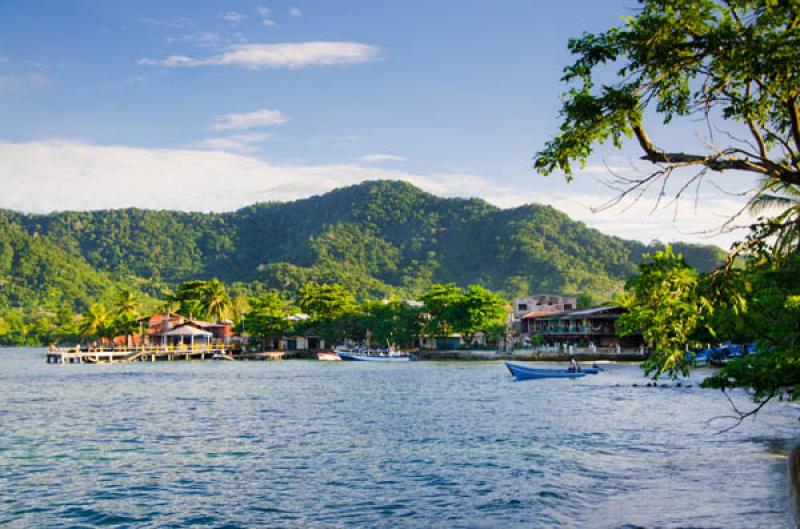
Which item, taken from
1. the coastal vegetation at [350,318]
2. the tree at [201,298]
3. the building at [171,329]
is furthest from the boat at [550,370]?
the tree at [201,298]

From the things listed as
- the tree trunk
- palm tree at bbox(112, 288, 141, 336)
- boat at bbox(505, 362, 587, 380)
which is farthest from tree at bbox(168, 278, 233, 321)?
the tree trunk

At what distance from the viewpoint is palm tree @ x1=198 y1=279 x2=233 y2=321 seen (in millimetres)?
110062

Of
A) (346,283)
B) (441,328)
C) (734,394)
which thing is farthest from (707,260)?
(734,394)

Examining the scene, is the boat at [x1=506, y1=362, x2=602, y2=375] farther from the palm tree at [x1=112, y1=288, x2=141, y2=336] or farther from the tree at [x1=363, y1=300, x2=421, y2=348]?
the palm tree at [x1=112, y1=288, x2=141, y2=336]

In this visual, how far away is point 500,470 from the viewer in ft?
62.0

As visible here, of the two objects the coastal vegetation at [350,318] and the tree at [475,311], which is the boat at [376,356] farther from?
the tree at [475,311]

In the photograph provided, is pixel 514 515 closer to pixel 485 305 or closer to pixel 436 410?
pixel 436 410

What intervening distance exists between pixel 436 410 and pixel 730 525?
20.9 meters

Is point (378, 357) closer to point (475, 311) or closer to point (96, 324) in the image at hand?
point (475, 311)

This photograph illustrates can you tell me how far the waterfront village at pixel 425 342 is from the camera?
81.1 meters

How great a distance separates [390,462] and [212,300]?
94.8 m

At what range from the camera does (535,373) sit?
→ 53.4m

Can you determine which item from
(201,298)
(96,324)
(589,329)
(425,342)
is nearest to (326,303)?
(425,342)

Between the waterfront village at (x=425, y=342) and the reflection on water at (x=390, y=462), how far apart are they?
41.7m
